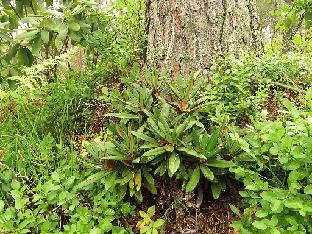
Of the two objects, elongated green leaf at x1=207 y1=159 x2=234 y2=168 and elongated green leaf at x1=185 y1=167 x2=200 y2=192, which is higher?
elongated green leaf at x1=207 y1=159 x2=234 y2=168

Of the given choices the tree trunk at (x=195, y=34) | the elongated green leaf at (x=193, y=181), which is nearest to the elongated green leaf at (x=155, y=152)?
the elongated green leaf at (x=193, y=181)

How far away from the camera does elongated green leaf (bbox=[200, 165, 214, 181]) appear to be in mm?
2336

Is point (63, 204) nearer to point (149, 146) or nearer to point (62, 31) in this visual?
point (149, 146)

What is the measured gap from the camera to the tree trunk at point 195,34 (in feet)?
11.4

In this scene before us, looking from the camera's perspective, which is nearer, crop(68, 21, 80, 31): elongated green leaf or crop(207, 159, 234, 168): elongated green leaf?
crop(207, 159, 234, 168): elongated green leaf

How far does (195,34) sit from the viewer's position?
3.49 metres

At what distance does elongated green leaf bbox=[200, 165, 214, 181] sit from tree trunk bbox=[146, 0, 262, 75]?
1.29 m

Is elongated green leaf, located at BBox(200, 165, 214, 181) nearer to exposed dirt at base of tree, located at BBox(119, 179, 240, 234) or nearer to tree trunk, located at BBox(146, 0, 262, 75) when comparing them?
exposed dirt at base of tree, located at BBox(119, 179, 240, 234)

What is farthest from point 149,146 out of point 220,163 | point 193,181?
point 220,163

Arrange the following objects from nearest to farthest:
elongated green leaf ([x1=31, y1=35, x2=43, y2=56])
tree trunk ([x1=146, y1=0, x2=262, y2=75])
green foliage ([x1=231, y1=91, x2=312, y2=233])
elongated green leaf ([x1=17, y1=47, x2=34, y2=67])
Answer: green foliage ([x1=231, y1=91, x2=312, y2=233]) → tree trunk ([x1=146, y1=0, x2=262, y2=75]) → elongated green leaf ([x1=31, y1=35, x2=43, y2=56]) → elongated green leaf ([x1=17, y1=47, x2=34, y2=67])

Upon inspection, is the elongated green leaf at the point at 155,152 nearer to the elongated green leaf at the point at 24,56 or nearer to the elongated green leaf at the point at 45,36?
the elongated green leaf at the point at 45,36

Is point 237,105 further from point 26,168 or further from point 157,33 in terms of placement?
point 26,168

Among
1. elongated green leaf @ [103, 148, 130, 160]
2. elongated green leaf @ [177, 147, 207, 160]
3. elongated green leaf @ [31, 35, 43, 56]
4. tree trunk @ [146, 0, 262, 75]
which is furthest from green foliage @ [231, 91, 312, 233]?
elongated green leaf @ [31, 35, 43, 56]

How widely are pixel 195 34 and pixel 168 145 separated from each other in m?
1.45
